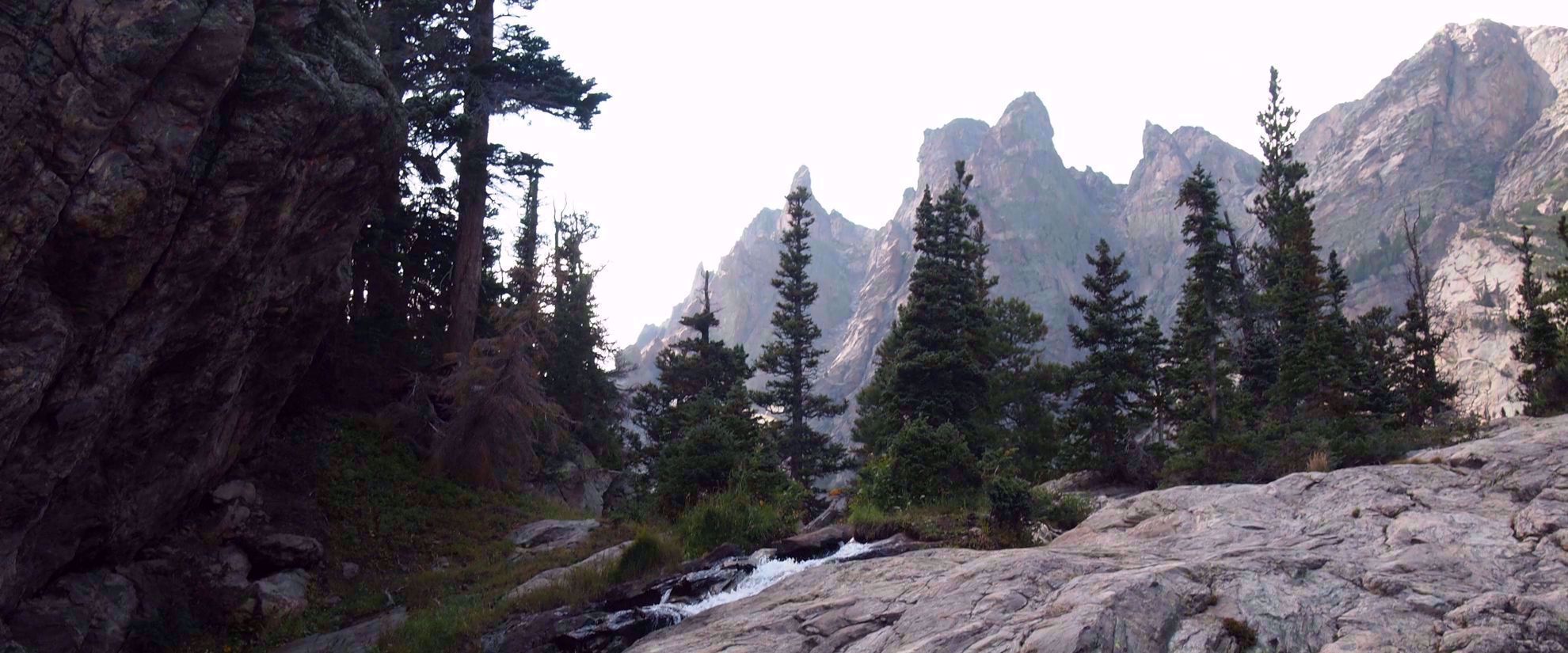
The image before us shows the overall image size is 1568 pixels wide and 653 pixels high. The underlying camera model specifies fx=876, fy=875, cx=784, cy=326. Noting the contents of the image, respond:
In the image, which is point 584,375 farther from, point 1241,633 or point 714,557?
point 1241,633

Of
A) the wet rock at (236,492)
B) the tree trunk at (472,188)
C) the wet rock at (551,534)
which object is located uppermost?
the tree trunk at (472,188)

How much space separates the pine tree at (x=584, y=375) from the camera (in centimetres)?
3253

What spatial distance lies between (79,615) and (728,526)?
9.18 m

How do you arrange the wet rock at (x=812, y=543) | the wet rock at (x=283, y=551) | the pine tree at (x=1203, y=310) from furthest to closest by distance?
1. the pine tree at (x=1203, y=310)
2. the wet rock at (x=283, y=551)
3. the wet rock at (x=812, y=543)

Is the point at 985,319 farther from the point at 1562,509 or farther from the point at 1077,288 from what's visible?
the point at 1077,288

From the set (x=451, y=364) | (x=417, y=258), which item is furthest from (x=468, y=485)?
(x=417, y=258)

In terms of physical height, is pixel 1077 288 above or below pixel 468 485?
above

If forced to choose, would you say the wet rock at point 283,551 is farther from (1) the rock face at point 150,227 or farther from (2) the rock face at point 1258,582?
(2) the rock face at point 1258,582

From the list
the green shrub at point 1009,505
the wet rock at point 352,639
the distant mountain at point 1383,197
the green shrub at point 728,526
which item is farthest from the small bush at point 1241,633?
the distant mountain at point 1383,197

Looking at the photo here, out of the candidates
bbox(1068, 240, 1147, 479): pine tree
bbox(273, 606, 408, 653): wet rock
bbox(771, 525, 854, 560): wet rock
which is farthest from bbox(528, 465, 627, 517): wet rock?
bbox(1068, 240, 1147, 479): pine tree

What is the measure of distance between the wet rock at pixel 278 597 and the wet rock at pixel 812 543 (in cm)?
804

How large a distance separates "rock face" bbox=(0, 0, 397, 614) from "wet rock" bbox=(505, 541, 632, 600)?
580cm

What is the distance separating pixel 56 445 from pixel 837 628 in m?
9.61

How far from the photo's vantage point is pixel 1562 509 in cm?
933
